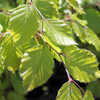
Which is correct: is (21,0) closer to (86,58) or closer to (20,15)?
(20,15)

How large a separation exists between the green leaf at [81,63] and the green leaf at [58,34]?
7cm

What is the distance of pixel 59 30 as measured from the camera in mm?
432

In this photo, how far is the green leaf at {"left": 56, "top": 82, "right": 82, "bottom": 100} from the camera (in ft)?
1.36

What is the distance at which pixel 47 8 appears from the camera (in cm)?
48

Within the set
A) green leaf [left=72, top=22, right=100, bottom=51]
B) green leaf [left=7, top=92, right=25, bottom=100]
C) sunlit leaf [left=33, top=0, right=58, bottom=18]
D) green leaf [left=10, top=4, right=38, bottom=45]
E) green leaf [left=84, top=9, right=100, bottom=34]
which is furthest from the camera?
green leaf [left=7, top=92, right=25, bottom=100]

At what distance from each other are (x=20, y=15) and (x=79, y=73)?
0.27 metres

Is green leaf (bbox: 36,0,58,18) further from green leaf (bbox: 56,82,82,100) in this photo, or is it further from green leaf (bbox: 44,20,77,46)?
green leaf (bbox: 56,82,82,100)

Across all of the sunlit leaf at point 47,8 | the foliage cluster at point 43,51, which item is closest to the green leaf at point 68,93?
the foliage cluster at point 43,51

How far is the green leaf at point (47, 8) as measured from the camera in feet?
1.56

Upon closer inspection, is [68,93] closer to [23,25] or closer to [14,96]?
[23,25]

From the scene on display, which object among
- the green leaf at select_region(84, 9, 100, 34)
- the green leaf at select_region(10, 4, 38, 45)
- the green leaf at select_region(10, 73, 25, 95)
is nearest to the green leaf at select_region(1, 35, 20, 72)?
the green leaf at select_region(10, 4, 38, 45)

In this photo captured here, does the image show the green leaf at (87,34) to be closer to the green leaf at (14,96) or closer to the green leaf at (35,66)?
the green leaf at (35,66)

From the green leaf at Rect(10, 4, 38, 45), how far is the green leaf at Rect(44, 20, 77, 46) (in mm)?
55

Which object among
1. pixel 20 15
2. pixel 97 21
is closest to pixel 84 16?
pixel 97 21
